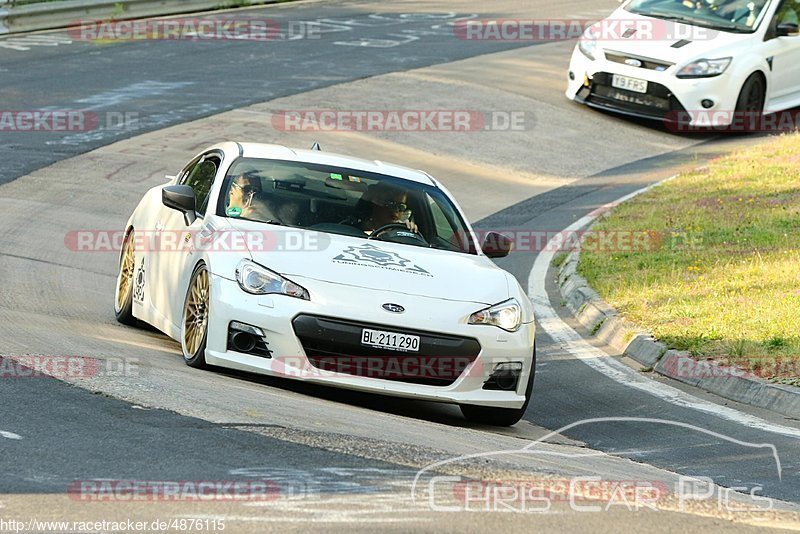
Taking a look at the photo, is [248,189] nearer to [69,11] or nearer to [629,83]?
[629,83]

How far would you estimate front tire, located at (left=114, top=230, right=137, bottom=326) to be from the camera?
396 inches

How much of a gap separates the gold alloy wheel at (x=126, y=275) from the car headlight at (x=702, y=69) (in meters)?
11.9

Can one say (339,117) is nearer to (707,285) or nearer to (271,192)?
(707,285)

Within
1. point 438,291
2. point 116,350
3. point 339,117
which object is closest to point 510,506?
point 438,291

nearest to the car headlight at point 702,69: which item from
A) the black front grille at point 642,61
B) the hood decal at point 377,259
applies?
the black front grille at point 642,61

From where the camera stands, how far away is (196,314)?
8430 mm

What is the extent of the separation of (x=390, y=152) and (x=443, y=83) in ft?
13.5

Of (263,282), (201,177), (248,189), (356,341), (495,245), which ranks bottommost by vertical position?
(356,341)

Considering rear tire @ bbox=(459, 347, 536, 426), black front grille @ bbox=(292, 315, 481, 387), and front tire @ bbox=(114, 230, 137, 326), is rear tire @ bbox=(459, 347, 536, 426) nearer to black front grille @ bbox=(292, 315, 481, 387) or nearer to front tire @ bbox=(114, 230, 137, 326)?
black front grille @ bbox=(292, 315, 481, 387)

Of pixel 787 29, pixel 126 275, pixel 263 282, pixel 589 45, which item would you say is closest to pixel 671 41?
pixel 589 45

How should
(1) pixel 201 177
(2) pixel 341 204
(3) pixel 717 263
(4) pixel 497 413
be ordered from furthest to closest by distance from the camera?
(3) pixel 717 263
(1) pixel 201 177
(2) pixel 341 204
(4) pixel 497 413

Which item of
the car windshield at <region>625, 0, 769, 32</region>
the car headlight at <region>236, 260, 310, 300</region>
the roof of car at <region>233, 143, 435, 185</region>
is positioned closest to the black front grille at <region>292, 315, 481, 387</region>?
the car headlight at <region>236, 260, 310, 300</region>

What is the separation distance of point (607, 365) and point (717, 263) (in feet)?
9.34

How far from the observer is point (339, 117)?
19.9 m
